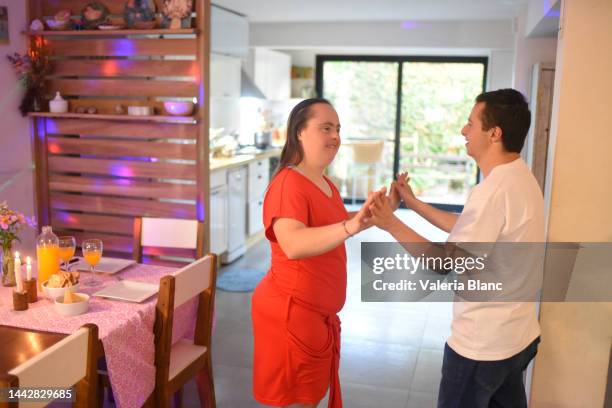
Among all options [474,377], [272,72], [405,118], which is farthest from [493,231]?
[405,118]

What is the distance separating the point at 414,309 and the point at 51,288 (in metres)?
2.91

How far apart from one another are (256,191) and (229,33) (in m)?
1.68

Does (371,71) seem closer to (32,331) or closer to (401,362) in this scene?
(401,362)

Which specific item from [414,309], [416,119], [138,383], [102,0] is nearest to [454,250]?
[138,383]

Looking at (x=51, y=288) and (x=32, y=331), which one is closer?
(x=32, y=331)

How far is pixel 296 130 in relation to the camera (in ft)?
6.16

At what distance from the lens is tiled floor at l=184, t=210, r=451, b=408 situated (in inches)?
118

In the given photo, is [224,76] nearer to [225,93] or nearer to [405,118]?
[225,93]

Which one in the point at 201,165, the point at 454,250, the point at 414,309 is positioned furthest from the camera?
the point at 414,309

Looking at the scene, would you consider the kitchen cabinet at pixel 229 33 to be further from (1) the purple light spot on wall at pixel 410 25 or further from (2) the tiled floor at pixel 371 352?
(2) the tiled floor at pixel 371 352

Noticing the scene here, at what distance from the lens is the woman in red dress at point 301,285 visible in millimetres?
1815

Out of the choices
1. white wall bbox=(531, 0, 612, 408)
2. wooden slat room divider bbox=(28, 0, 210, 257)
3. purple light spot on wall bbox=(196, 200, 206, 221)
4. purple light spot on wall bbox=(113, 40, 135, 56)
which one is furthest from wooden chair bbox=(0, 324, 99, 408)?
purple light spot on wall bbox=(113, 40, 135, 56)

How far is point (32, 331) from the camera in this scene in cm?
192

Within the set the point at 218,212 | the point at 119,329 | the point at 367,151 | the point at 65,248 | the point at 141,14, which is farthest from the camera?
the point at 367,151
